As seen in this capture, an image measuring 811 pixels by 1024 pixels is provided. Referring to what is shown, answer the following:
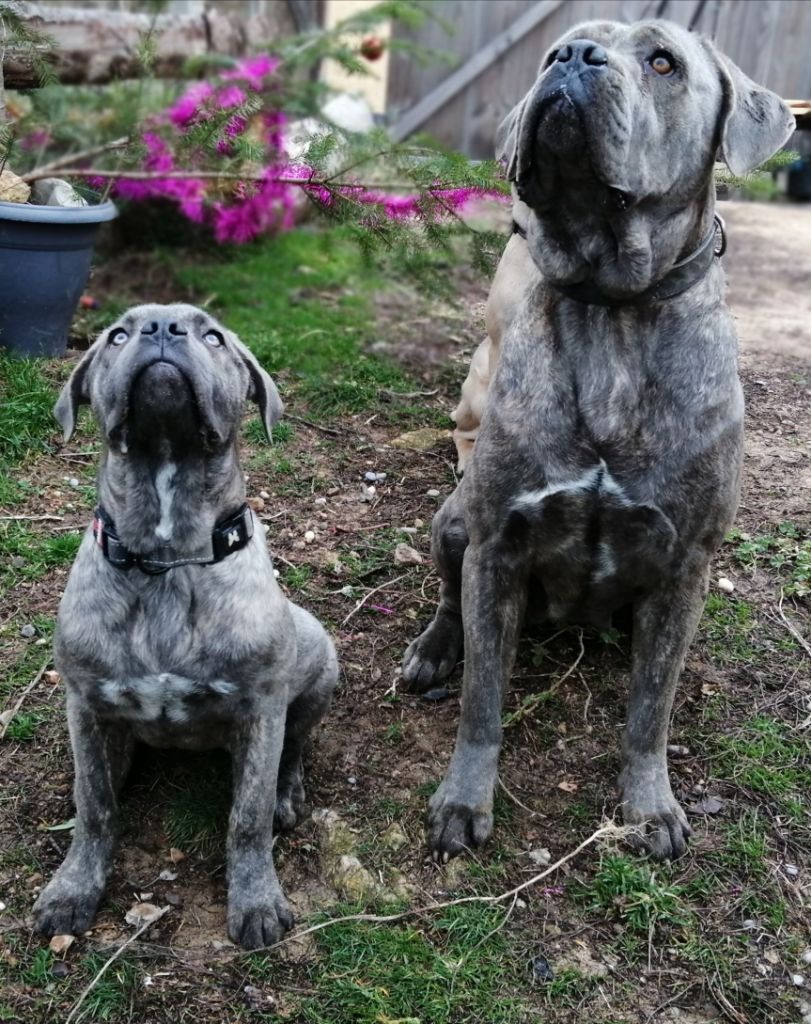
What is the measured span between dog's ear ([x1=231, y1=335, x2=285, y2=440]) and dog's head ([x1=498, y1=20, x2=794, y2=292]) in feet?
2.61

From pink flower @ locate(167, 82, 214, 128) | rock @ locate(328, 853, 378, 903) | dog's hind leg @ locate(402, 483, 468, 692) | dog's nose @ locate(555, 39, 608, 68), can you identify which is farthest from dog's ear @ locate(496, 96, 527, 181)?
pink flower @ locate(167, 82, 214, 128)

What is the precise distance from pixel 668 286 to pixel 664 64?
0.54 m

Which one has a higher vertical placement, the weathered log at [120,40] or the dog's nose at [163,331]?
the weathered log at [120,40]

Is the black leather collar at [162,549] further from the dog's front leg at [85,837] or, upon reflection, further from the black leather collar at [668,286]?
the black leather collar at [668,286]

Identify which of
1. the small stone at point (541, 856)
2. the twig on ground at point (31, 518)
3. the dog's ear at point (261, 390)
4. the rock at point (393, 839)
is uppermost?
the dog's ear at point (261, 390)

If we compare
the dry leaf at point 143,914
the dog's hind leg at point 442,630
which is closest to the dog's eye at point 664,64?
the dog's hind leg at point 442,630

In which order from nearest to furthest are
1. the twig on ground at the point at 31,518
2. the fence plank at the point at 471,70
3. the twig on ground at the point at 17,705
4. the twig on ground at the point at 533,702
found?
the twig on ground at the point at 17,705
the twig on ground at the point at 533,702
the twig on ground at the point at 31,518
the fence plank at the point at 471,70

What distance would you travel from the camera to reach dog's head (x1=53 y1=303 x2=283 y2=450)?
8.45 ft

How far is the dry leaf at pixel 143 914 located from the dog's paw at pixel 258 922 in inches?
7.6

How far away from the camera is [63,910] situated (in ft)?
8.95

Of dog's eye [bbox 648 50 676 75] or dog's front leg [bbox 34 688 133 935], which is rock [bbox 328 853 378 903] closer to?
dog's front leg [bbox 34 688 133 935]

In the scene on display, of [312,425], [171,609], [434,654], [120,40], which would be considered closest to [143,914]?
[171,609]

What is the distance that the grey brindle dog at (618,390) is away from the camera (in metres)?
2.69

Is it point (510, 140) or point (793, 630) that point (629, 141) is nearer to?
point (510, 140)
